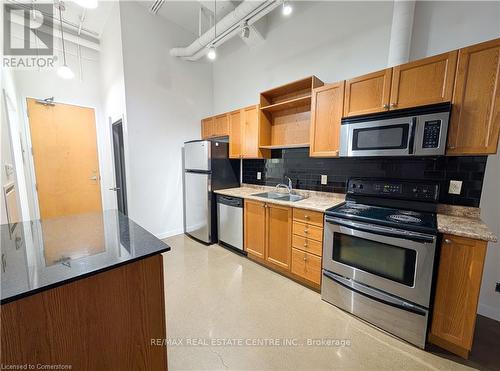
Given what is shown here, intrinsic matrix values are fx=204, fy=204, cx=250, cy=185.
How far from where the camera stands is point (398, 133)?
5.80 ft

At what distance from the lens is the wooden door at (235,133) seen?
10.5 ft

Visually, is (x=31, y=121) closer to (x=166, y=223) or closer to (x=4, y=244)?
(x=166, y=223)

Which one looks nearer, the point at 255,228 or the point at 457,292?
the point at 457,292

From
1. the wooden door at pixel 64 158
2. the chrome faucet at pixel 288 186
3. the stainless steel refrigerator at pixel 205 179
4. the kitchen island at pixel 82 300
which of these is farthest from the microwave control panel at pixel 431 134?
the wooden door at pixel 64 158

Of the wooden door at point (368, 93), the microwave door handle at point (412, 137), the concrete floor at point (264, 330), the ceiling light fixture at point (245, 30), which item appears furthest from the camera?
the ceiling light fixture at point (245, 30)

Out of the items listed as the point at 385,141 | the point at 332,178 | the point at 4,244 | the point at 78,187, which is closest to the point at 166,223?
the point at 78,187

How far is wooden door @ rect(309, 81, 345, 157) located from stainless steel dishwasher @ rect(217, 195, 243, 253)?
126 cm

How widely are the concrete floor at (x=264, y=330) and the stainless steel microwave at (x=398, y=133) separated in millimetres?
1519

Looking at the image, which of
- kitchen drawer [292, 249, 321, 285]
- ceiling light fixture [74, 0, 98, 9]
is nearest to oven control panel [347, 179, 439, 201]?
kitchen drawer [292, 249, 321, 285]

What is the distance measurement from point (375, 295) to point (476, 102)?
64.9 inches

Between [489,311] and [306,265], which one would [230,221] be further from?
[489,311]

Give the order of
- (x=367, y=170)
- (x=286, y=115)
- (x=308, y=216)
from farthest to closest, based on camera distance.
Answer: (x=286, y=115) < (x=367, y=170) < (x=308, y=216)

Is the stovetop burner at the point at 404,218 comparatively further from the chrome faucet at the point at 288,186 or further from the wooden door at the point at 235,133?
the wooden door at the point at 235,133

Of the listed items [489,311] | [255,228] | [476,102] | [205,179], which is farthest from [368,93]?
[205,179]
